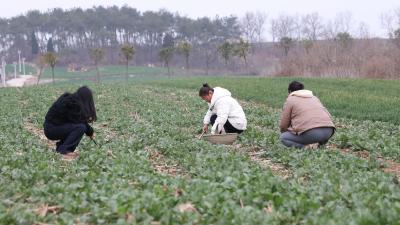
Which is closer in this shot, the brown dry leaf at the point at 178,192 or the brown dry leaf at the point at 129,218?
the brown dry leaf at the point at 129,218

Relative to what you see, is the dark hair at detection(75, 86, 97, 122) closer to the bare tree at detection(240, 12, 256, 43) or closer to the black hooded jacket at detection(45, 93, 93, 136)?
the black hooded jacket at detection(45, 93, 93, 136)

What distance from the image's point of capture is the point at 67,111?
9.58 meters

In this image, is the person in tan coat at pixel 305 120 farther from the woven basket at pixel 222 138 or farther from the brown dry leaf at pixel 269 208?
the brown dry leaf at pixel 269 208

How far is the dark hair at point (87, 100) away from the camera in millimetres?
9352

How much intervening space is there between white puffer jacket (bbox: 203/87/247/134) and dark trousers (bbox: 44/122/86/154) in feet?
8.64

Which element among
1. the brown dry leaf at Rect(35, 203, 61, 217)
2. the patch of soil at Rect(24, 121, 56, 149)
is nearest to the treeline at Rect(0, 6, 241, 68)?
the patch of soil at Rect(24, 121, 56, 149)

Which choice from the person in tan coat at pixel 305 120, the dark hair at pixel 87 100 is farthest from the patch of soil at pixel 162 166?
the person in tan coat at pixel 305 120

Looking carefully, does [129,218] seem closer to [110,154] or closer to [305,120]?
[110,154]

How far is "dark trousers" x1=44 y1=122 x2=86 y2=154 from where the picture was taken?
9500 millimetres

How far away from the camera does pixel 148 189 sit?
5859mm

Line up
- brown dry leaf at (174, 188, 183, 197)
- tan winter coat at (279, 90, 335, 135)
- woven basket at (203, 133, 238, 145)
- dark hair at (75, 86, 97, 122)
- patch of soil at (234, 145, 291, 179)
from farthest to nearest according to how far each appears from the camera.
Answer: woven basket at (203, 133, 238, 145) → dark hair at (75, 86, 97, 122) → tan winter coat at (279, 90, 335, 135) → patch of soil at (234, 145, 291, 179) → brown dry leaf at (174, 188, 183, 197)

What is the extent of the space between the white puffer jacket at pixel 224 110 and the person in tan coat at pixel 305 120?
1480 millimetres

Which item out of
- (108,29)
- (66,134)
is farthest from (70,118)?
(108,29)

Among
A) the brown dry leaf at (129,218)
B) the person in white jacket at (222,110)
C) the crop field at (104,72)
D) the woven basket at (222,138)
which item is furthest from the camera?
the crop field at (104,72)
